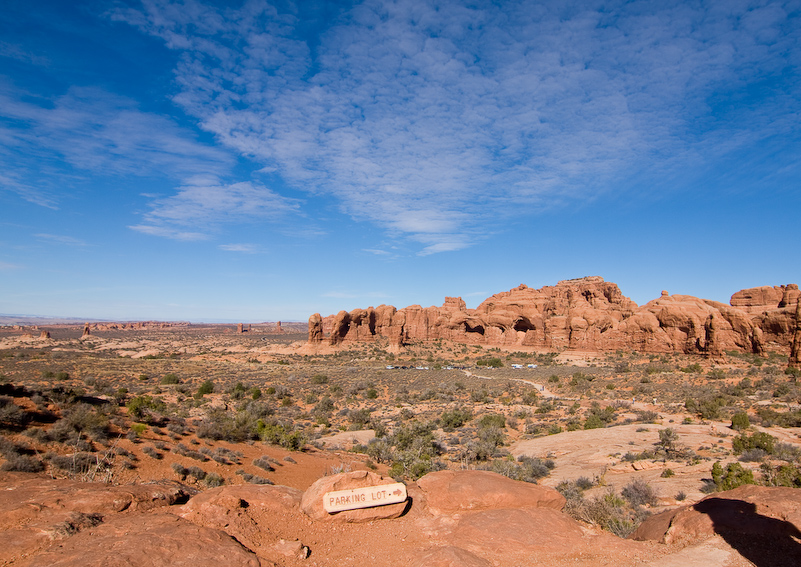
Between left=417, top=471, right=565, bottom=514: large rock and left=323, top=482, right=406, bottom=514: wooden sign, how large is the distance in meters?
0.82

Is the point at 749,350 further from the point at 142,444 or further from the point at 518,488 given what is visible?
the point at 142,444

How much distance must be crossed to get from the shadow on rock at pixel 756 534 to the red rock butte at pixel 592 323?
34.3 metres

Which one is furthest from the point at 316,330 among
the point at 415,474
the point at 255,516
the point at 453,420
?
the point at 255,516

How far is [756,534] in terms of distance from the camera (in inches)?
226

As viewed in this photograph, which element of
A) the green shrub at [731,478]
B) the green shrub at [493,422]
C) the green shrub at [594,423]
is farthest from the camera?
the green shrub at [493,422]

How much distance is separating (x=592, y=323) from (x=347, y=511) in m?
58.4

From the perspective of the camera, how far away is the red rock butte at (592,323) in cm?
4459

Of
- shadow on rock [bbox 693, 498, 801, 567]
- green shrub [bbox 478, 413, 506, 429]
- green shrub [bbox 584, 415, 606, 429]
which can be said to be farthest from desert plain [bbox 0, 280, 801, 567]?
green shrub [bbox 478, 413, 506, 429]

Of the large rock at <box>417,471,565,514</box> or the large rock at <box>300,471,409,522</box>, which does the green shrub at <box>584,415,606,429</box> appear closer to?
the large rock at <box>417,471,565,514</box>

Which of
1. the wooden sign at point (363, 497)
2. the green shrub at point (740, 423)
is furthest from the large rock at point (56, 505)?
the green shrub at point (740, 423)

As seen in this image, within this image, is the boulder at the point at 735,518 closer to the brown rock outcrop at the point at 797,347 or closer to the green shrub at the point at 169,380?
the brown rock outcrop at the point at 797,347

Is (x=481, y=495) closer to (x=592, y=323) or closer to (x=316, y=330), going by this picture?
(x=592, y=323)

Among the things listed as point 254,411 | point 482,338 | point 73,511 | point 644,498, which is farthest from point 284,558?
point 482,338

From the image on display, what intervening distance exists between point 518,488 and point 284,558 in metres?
4.39
